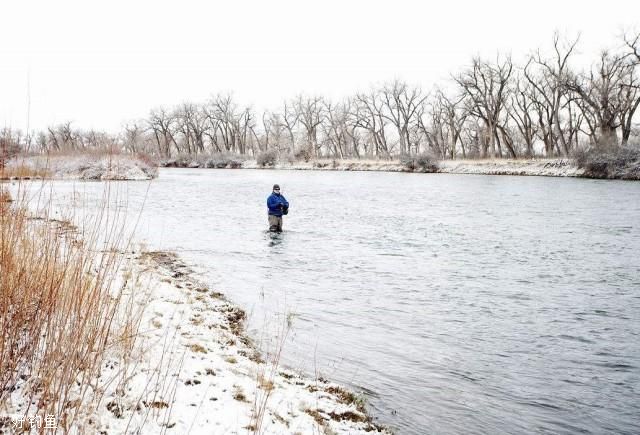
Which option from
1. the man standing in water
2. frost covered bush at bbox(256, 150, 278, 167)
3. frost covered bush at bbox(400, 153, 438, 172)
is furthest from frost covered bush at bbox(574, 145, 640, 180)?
frost covered bush at bbox(256, 150, 278, 167)

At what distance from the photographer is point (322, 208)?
23.2 m

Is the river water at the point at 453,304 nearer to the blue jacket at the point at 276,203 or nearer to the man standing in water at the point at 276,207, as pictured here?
the man standing in water at the point at 276,207

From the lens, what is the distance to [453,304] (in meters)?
8.90

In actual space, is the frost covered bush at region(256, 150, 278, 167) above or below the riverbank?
above

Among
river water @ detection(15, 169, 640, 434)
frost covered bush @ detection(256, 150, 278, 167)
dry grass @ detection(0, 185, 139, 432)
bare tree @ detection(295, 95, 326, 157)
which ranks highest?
bare tree @ detection(295, 95, 326, 157)

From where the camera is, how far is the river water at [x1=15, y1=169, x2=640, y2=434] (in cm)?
544

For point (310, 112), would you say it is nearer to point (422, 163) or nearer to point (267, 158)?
point (267, 158)

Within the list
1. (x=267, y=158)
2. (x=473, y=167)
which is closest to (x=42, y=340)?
(x=473, y=167)

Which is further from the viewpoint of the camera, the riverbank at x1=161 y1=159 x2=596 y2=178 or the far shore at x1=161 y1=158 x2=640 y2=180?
the riverbank at x1=161 y1=159 x2=596 y2=178

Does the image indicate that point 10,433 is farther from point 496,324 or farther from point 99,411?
point 496,324

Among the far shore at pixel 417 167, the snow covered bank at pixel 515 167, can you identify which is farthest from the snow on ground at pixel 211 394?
the snow covered bank at pixel 515 167

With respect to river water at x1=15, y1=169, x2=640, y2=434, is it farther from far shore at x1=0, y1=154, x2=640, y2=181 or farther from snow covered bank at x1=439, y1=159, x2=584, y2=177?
snow covered bank at x1=439, y1=159, x2=584, y2=177

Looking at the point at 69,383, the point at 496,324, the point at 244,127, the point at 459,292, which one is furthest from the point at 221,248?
the point at 244,127

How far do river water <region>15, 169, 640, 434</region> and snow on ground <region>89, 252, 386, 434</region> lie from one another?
574 mm
